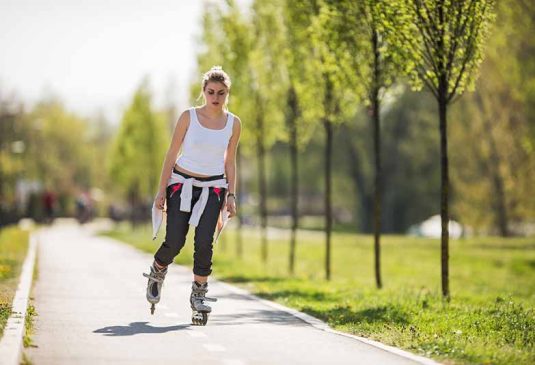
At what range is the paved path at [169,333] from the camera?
860cm

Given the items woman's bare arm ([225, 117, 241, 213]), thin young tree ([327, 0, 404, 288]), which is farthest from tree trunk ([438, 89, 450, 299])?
woman's bare arm ([225, 117, 241, 213])

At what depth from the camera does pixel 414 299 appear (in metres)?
14.9

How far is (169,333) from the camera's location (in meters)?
10.0

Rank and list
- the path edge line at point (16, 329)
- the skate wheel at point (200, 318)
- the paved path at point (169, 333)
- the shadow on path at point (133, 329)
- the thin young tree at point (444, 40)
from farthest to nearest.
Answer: the thin young tree at point (444, 40) < the skate wheel at point (200, 318) < the shadow on path at point (133, 329) < the paved path at point (169, 333) < the path edge line at point (16, 329)

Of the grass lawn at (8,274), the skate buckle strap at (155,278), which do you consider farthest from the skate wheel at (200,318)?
the grass lawn at (8,274)

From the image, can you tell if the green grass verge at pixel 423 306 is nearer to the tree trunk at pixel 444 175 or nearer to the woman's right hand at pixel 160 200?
the tree trunk at pixel 444 175

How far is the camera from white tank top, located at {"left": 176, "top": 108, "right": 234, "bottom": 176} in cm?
1028

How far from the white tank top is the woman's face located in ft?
0.59

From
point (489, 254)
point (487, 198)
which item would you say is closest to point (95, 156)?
point (487, 198)

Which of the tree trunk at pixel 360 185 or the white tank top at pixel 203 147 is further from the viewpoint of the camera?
the tree trunk at pixel 360 185

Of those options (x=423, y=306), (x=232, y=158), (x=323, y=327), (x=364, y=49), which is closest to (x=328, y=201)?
(x=364, y=49)

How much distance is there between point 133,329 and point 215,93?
2.25 metres

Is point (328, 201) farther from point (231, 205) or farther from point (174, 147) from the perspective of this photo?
point (174, 147)

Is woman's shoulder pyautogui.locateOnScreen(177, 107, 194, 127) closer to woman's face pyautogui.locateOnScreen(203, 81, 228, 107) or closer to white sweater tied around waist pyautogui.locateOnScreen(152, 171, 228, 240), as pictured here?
Answer: woman's face pyautogui.locateOnScreen(203, 81, 228, 107)
